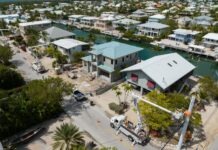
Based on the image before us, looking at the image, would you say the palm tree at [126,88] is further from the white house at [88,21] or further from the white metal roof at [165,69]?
the white house at [88,21]

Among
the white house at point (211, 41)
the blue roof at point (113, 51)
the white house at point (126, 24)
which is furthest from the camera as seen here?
the white house at point (126, 24)

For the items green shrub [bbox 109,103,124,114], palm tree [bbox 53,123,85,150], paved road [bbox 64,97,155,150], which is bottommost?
paved road [bbox 64,97,155,150]

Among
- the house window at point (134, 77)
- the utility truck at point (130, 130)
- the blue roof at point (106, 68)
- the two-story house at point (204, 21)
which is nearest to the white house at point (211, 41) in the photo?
the two-story house at point (204, 21)

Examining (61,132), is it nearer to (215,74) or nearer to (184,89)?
(184,89)

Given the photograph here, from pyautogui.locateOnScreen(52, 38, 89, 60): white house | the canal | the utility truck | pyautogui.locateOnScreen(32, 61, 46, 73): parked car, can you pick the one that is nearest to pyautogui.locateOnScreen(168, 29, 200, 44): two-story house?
the canal

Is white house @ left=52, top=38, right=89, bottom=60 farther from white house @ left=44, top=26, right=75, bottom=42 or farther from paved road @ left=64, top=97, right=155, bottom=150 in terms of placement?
paved road @ left=64, top=97, right=155, bottom=150

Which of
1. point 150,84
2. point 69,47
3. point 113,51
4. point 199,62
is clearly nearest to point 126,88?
point 150,84
